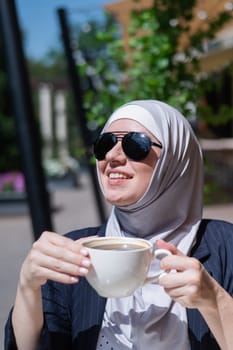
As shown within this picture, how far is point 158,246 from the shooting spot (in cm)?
129

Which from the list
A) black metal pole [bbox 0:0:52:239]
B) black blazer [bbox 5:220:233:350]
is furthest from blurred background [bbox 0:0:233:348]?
black blazer [bbox 5:220:233:350]

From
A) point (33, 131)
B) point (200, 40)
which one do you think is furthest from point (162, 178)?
point (200, 40)

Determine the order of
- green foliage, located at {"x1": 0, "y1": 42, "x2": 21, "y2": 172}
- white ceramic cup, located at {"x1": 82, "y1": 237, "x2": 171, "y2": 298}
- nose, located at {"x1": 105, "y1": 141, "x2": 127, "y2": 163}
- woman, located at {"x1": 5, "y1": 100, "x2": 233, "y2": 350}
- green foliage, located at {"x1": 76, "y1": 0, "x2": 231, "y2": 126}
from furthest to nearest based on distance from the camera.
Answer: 1. green foliage, located at {"x1": 0, "y1": 42, "x2": 21, "y2": 172}
2. green foliage, located at {"x1": 76, "y1": 0, "x2": 231, "y2": 126}
3. nose, located at {"x1": 105, "y1": 141, "x2": 127, "y2": 163}
4. woman, located at {"x1": 5, "y1": 100, "x2": 233, "y2": 350}
5. white ceramic cup, located at {"x1": 82, "y1": 237, "x2": 171, "y2": 298}

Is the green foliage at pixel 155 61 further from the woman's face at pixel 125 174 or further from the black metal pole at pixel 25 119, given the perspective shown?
the woman's face at pixel 125 174

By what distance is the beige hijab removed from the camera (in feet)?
4.75

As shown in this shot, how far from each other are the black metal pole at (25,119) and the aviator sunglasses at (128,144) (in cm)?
166

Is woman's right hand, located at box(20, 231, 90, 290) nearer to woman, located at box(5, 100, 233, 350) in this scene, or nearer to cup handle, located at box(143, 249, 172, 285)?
woman, located at box(5, 100, 233, 350)

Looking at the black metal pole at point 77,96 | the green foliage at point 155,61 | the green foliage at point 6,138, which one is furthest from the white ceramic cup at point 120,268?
the green foliage at point 6,138

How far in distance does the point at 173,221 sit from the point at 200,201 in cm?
12

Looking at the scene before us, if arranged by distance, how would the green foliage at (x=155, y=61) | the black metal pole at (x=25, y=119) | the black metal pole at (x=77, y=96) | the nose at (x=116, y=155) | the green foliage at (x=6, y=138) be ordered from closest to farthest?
the nose at (x=116, y=155), the black metal pole at (x=25, y=119), the green foliage at (x=155, y=61), the black metal pole at (x=77, y=96), the green foliage at (x=6, y=138)

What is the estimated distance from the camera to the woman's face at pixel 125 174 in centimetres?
144

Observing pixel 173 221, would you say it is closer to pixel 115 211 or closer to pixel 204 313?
pixel 115 211

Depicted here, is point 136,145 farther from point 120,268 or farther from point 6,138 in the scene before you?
point 6,138

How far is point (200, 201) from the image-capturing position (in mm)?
1639
